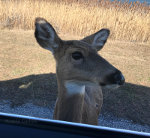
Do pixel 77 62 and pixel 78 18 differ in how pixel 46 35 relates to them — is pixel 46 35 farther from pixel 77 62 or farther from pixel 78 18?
pixel 78 18

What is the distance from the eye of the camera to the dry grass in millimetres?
9664

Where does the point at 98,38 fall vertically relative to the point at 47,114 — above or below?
above

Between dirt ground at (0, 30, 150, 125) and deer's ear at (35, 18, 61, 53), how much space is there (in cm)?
207

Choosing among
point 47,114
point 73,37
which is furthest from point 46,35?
point 73,37

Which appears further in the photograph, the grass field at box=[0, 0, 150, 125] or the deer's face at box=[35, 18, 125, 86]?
the grass field at box=[0, 0, 150, 125]

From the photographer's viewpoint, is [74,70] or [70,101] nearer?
[74,70]

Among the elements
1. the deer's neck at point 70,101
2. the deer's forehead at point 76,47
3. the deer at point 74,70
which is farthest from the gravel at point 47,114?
the deer's forehead at point 76,47

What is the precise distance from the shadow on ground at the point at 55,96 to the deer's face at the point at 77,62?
6.88 ft

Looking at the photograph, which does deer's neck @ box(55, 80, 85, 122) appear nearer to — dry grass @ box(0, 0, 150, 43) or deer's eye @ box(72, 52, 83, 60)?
deer's eye @ box(72, 52, 83, 60)

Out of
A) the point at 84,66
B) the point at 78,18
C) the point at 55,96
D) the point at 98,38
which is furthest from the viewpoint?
the point at 78,18

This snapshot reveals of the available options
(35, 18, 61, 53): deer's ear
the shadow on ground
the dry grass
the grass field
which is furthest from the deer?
the dry grass

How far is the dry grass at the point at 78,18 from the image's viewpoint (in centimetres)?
966

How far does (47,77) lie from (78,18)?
5314mm

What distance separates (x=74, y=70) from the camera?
88.5 inches
